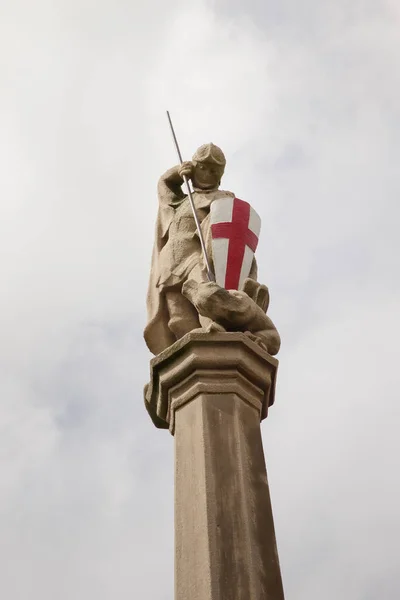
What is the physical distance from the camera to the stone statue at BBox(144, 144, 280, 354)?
19.3 feet

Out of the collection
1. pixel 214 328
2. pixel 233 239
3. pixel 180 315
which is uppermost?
pixel 233 239

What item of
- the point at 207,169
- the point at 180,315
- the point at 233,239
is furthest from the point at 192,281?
the point at 207,169

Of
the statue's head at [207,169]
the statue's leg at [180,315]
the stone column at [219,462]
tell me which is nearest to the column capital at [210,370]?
the stone column at [219,462]

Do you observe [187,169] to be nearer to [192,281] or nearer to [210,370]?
[192,281]

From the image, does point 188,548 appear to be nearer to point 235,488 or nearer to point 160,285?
point 235,488

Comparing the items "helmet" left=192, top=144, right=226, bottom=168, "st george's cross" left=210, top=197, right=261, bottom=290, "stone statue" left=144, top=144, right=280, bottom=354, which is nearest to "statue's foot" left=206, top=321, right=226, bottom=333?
"stone statue" left=144, top=144, right=280, bottom=354

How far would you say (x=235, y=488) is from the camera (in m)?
4.96

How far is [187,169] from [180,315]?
64.0 inches

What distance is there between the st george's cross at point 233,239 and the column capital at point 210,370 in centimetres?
67

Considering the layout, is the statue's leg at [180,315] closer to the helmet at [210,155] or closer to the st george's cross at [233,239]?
the st george's cross at [233,239]

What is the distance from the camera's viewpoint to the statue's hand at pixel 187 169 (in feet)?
24.6

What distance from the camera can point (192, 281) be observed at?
635 centimetres

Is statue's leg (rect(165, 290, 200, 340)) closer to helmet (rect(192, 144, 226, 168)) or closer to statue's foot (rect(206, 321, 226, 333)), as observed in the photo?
statue's foot (rect(206, 321, 226, 333))

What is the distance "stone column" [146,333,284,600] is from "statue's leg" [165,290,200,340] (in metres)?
0.59
